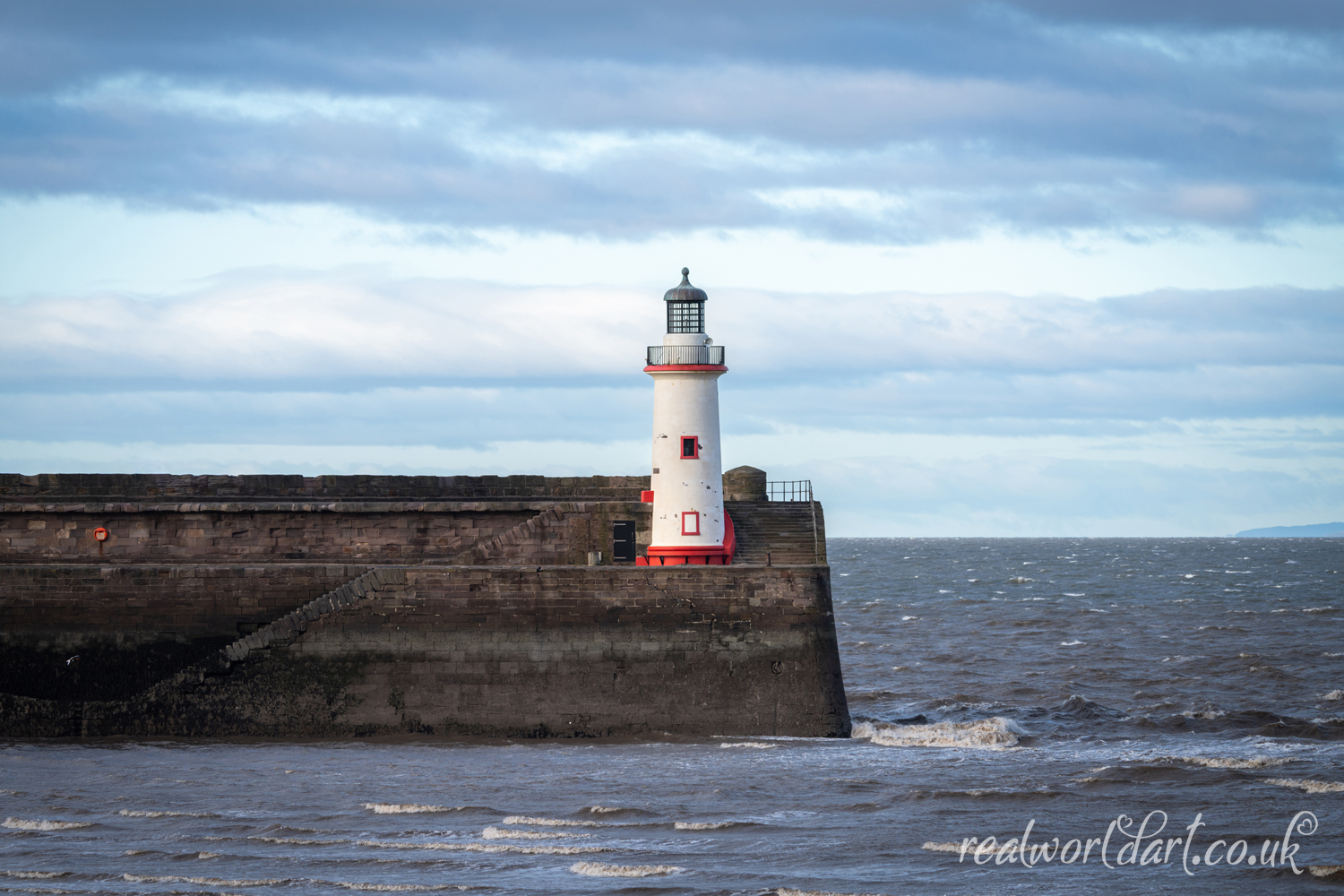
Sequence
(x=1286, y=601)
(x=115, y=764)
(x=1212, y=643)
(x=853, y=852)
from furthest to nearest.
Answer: (x=1286, y=601) < (x=1212, y=643) < (x=115, y=764) < (x=853, y=852)

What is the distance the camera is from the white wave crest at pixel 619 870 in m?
12.5


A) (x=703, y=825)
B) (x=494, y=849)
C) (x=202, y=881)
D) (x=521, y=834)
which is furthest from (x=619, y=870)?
(x=202, y=881)

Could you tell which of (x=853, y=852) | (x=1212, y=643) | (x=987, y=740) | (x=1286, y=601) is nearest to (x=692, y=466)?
(x=987, y=740)

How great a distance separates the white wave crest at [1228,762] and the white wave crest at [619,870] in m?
8.29

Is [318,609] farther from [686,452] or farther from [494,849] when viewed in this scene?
[494,849]

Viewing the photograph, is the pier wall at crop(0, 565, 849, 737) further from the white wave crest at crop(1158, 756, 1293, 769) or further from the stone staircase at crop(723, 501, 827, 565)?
the white wave crest at crop(1158, 756, 1293, 769)

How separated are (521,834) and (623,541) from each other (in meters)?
8.04

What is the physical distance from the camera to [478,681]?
19.3 meters

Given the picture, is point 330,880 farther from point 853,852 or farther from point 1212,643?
point 1212,643

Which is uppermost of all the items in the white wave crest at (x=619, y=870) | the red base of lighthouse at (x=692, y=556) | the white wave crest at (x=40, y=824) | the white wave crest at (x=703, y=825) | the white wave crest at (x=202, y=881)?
the red base of lighthouse at (x=692, y=556)

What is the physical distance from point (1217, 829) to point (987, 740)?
223 inches

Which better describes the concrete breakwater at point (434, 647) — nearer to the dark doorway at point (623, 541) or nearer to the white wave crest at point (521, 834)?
the dark doorway at point (623, 541)

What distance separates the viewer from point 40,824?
47.4 ft

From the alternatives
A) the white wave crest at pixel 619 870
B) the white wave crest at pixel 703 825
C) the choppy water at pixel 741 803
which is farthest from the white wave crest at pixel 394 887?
the white wave crest at pixel 703 825
